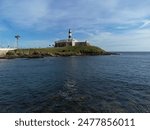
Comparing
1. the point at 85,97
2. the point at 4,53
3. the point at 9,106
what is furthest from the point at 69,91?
the point at 4,53

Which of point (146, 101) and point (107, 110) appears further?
point (146, 101)

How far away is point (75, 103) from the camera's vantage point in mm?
20188

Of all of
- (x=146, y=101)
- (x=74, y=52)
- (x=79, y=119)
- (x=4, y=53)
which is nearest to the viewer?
(x=79, y=119)

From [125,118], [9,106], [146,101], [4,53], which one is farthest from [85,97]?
[4,53]

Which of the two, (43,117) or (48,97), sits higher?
(43,117)

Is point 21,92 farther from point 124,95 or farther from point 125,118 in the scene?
point 125,118

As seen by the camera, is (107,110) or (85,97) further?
(85,97)

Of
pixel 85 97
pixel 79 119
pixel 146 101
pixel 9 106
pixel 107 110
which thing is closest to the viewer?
pixel 79 119

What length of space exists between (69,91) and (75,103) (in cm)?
592

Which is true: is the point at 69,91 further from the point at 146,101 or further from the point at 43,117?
the point at 43,117

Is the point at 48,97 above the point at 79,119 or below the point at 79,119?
below

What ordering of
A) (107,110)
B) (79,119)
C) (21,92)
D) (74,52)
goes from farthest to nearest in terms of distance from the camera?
1. (74,52)
2. (21,92)
3. (107,110)
4. (79,119)

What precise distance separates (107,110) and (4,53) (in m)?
131

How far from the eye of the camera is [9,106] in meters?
19.3
